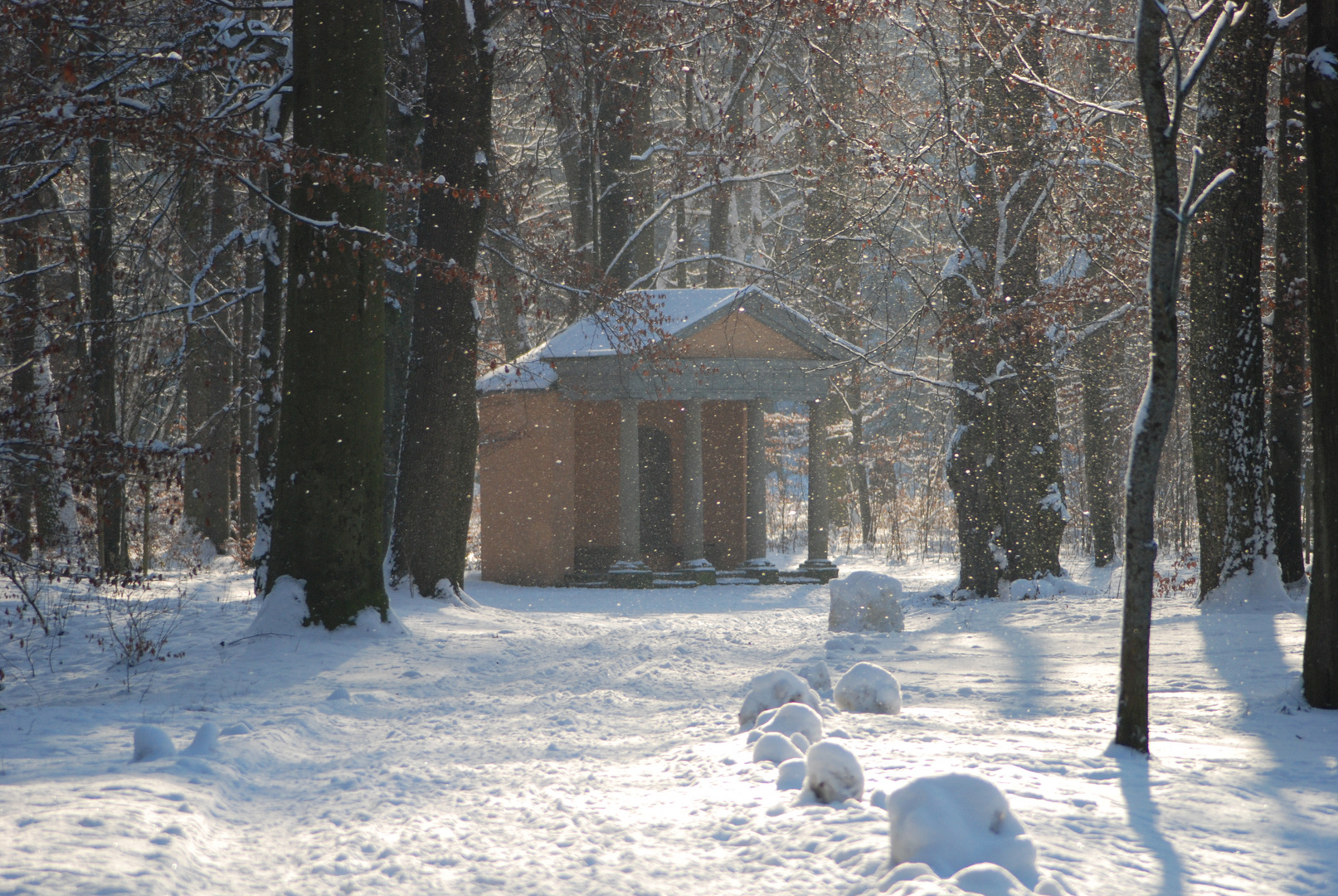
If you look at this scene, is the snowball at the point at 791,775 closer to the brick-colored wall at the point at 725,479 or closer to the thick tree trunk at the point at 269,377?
the thick tree trunk at the point at 269,377

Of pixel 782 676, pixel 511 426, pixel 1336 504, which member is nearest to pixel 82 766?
pixel 782 676

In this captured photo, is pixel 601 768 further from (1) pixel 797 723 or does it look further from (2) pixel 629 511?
(2) pixel 629 511

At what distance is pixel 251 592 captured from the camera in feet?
44.4

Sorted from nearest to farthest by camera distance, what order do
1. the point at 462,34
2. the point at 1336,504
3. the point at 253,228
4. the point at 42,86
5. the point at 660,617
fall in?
the point at 1336,504 < the point at 42,86 < the point at 462,34 < the point at 660,617 < the point at 253,228

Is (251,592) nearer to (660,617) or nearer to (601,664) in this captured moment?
(660,617)

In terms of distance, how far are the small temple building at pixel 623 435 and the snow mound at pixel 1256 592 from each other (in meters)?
9.59

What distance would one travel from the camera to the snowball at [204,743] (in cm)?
495

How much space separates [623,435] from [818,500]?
3.98m

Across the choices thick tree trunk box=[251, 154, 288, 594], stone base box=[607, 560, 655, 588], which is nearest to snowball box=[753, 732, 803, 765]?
thick tree trunk box=[251, 154, 288, 594]

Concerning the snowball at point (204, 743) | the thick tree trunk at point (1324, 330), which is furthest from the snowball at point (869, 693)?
the snowball at point (204, 743)

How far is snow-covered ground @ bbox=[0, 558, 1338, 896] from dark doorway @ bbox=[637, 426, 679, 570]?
1176cm

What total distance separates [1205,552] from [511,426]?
12.3m

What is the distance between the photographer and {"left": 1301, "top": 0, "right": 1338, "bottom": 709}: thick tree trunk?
5.53 m

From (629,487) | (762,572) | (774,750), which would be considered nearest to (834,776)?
(774,750)
